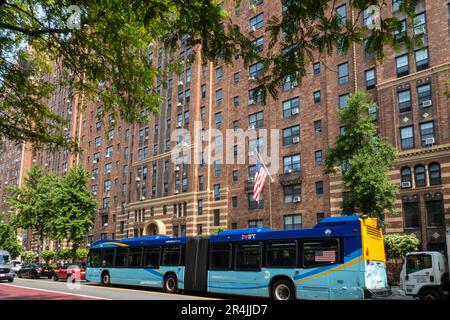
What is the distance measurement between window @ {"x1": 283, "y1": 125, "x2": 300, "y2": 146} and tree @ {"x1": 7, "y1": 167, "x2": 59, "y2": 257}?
2794 cm

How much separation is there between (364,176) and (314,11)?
72.4 ft

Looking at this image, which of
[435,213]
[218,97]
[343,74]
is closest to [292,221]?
[435,213]

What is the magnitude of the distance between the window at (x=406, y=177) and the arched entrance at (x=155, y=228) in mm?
29659

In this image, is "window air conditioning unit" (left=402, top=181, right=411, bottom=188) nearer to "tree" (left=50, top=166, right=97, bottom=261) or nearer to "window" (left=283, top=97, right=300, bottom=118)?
"window" (left=283, top=97, right=300, bottom=118)

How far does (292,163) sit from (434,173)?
1349cm

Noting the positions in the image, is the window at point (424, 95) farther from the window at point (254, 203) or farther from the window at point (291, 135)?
the window at point (254, 203)

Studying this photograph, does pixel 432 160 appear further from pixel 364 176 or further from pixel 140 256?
pixel 140 256

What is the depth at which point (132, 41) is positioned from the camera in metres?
9.61

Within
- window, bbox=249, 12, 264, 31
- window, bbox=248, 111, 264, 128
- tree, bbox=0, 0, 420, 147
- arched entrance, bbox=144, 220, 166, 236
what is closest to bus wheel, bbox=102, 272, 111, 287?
tree, bbox=0, 0, 420, 147

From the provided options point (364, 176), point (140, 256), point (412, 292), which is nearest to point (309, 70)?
point (364, 176)

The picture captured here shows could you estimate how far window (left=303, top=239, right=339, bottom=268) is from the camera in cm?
1734

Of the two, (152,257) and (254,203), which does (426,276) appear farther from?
(254,203)

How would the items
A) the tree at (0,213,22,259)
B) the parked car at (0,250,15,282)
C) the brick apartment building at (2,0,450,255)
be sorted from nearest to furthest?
the parked car at (0,250,15,282) < the brick apartment building at (2,0,450,255) < the tree at (0,213,22,259)

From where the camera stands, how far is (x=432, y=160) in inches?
1268
